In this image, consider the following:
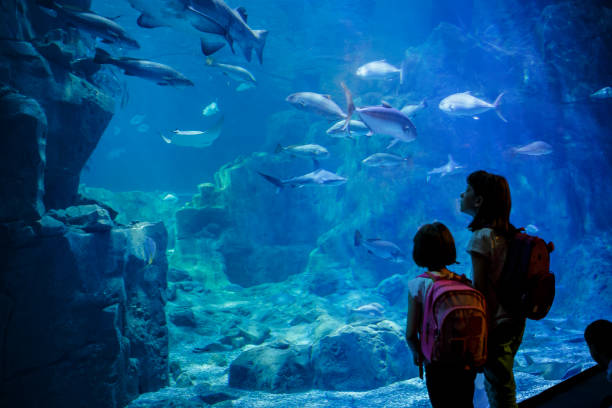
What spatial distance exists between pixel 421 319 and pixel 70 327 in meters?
4.67

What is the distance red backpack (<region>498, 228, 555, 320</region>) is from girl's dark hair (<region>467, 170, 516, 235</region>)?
4.7 inches

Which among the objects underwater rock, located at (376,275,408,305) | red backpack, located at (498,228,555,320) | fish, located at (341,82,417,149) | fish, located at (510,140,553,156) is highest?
fish, located at (510,140,553,156)

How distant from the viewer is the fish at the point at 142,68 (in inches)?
163

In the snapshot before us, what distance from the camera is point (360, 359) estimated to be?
16.8 feet

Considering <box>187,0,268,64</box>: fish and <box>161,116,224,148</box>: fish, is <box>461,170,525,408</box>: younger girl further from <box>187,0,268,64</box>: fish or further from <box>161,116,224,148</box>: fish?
<box>161,116,224,148</box>: fish

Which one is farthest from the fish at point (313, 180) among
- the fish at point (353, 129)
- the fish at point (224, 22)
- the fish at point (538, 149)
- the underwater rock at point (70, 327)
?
the fish at point (538, 149)

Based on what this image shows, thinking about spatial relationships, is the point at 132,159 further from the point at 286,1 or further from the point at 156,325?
the point at 156,325

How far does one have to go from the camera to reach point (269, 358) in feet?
16.7

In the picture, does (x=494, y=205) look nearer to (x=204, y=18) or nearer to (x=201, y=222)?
(x=204, y=18)

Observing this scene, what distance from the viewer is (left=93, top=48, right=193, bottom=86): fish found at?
4.14 meters

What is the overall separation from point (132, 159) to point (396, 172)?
1395 inches

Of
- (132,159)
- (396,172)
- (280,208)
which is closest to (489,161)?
(396,172)

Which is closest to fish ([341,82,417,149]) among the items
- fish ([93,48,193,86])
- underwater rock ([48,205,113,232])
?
fish ([93,48,193,86])

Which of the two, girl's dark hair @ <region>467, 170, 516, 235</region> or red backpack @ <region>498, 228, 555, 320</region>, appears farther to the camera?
girl's dark hair @ <region>467, 170, 516, 235</region>
